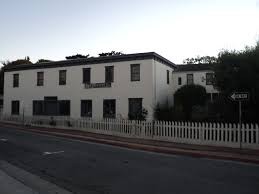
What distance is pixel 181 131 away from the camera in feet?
51.4

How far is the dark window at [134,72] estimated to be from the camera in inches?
915

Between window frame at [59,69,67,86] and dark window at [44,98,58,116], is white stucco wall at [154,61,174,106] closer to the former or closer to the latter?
window frame at [59,69,67,86]

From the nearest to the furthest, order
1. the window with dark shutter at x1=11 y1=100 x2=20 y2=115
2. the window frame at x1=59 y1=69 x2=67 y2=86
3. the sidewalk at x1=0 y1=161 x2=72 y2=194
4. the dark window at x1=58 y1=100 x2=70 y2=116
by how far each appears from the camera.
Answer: the sidewalk at x1=0 y1=161 x2=72 y2=194 → the dark window at x1=58 y1=100 x2=70 y2=116 → the window frame at x1=59 y1=69 x2=67 y2=86 → the window with dark shutter at x1=11 y1=100 x2=20 y2=115

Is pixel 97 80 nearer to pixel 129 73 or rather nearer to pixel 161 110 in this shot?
pixel 129 73

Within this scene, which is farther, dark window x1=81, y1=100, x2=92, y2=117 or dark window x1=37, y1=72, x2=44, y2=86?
dark window x1=37, y1=72, x2=44, y2=86

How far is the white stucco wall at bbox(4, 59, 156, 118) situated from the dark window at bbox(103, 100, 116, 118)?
0.32m

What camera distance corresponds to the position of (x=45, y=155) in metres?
11.7

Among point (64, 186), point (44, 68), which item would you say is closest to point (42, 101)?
point (44, 68)

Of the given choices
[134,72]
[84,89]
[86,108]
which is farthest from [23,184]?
[84,89]

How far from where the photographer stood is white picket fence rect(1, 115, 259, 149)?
44.5 ft

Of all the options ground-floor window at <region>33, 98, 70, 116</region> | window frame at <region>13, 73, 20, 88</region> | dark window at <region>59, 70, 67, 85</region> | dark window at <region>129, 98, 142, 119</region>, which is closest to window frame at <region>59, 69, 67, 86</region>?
dark window at <region>59, 70, 67, 85</region>

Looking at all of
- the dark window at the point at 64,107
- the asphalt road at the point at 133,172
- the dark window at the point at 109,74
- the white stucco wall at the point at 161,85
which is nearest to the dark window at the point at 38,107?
the dark window at the point at 64,107

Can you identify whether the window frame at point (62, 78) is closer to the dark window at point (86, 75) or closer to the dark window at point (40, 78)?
the dark window at point (86, 75)

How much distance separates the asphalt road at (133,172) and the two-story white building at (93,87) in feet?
35.2
